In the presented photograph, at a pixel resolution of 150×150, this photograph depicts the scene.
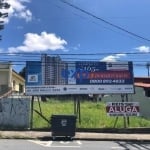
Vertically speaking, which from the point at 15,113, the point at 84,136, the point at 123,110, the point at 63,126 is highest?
the point at 123,110

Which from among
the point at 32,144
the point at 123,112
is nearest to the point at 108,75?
the point at 123,112

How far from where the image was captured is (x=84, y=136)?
2208 centimetres

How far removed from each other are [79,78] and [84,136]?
A: 14.0ft

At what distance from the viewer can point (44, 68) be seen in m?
25.4

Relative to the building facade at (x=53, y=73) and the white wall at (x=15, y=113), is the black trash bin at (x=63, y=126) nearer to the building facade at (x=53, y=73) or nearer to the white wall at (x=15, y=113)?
the white wall at (x=15, y=113)

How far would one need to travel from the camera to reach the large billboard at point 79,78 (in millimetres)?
25109

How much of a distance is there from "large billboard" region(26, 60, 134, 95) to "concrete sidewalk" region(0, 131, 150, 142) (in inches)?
111

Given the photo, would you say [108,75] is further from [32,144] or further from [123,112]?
[32,144]

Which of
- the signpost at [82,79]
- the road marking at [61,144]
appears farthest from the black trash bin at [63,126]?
the signpost at [82,79]

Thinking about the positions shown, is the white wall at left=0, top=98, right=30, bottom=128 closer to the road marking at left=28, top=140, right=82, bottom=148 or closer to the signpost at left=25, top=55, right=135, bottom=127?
the signpost at left=25, top=55, right=135, bottom=127

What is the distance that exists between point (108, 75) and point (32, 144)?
7925 mm

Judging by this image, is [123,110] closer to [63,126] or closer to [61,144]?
[63,126]

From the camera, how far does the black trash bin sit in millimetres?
21203

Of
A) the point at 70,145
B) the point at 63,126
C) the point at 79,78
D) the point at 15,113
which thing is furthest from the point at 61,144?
the point at 79,78
